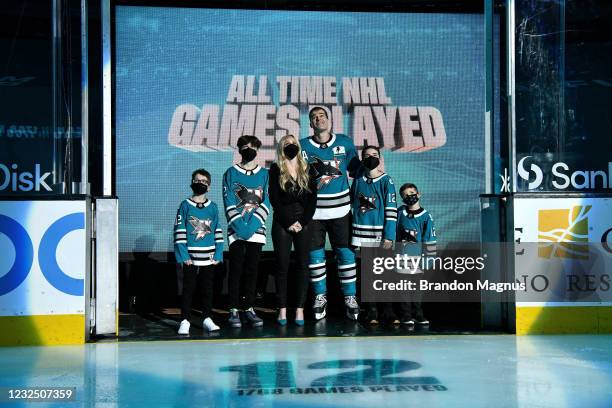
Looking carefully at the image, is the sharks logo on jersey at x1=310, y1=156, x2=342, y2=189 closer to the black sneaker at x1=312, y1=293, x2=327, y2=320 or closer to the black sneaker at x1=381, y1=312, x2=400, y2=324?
the black sneaker at x1=312, y1=293, x2=327, y2=320

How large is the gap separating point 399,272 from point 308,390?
284cm

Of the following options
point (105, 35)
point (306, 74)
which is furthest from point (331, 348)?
point (306, 74)

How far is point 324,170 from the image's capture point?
276 inches

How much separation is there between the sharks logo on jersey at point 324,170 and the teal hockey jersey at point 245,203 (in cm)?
50

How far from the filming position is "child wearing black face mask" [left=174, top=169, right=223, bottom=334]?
6379mm

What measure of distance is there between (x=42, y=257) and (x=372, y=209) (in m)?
2.75

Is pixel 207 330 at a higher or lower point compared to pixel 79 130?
lower

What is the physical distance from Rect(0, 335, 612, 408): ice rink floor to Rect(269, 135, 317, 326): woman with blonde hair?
2.62 feet

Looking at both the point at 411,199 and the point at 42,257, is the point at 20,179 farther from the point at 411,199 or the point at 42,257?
the point at 411,199

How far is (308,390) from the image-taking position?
13.7 ft

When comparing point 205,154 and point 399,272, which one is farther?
point 205,154

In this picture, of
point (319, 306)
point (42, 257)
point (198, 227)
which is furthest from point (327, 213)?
point (42, 257)

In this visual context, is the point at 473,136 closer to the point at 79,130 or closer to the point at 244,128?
the point at 244,128

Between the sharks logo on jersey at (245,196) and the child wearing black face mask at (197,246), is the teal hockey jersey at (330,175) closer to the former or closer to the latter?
the sharks logo on jersey at (245,196)
